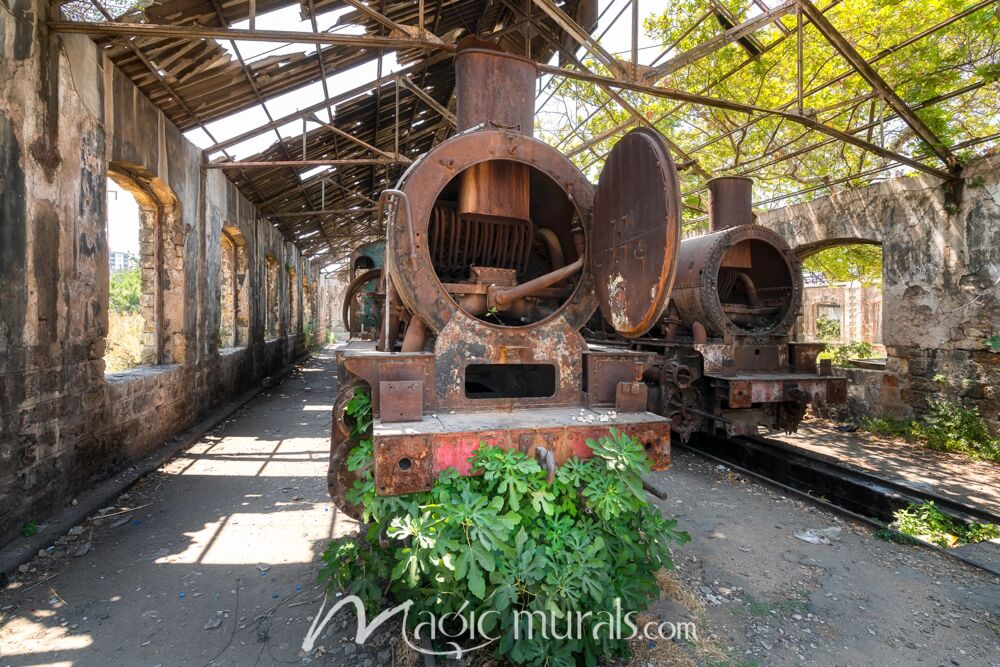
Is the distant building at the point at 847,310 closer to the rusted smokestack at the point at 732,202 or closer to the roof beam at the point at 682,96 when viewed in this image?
the rusted smokestack at the point at 732,202

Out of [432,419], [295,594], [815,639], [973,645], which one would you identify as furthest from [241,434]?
[973,645]

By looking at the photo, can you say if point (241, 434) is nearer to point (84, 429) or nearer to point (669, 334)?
point (84, 429)

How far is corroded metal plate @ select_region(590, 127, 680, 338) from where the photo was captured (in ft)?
8.02

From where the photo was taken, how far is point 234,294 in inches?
402

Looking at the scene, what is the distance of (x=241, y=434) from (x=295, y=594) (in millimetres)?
4837

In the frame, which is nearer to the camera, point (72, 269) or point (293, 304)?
point (72, 269)

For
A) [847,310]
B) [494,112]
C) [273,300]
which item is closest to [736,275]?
[494,112]

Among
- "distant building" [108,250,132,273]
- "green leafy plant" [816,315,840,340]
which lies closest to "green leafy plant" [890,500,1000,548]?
"distant building" [108,250,132,273]

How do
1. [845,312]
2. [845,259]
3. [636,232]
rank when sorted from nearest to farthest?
1. [636,232]
2. [845,259]
3. [845,312]

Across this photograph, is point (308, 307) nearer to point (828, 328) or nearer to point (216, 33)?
point (216, 33)

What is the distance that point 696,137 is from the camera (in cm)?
1284

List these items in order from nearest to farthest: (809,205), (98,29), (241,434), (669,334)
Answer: (98,29) → (669,334) → (241,434) → (809,205)

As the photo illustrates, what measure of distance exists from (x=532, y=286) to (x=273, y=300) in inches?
510

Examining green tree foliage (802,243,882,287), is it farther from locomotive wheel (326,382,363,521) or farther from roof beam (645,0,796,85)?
locomotive wheel (326,382,363,521)
